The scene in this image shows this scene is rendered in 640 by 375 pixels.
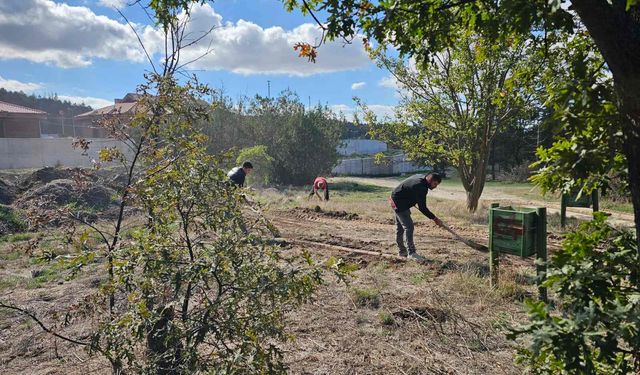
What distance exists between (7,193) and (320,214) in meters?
10.7

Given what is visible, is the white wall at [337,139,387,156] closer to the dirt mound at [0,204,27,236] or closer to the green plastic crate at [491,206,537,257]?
the dirt mound at [0,204,27,236]

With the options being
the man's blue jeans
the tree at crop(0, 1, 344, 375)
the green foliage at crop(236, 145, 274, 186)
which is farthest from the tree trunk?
the green foliage at crop(236, 145, 274, 186)

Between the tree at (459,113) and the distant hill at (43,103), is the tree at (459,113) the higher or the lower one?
the lower one

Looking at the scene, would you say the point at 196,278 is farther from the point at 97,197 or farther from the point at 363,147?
the point at 363,147

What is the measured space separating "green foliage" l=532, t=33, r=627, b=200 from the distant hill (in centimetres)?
6895

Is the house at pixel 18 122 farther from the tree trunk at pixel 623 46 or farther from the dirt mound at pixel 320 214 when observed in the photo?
the tree trunk at pixel 623 46

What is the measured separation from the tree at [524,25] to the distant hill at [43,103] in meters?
67.8

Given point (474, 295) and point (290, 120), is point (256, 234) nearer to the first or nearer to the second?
point (474, 295)

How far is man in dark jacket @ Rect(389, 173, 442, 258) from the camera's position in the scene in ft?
25.6

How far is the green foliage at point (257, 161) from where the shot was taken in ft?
70.5

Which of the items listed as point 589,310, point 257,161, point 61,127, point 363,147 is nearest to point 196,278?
point 589,310

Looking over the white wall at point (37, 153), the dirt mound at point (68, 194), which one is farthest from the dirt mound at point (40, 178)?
the white wall at point (37, 153)

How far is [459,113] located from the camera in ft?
40.9

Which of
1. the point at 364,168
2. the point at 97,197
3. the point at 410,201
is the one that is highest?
the point at 410,201
